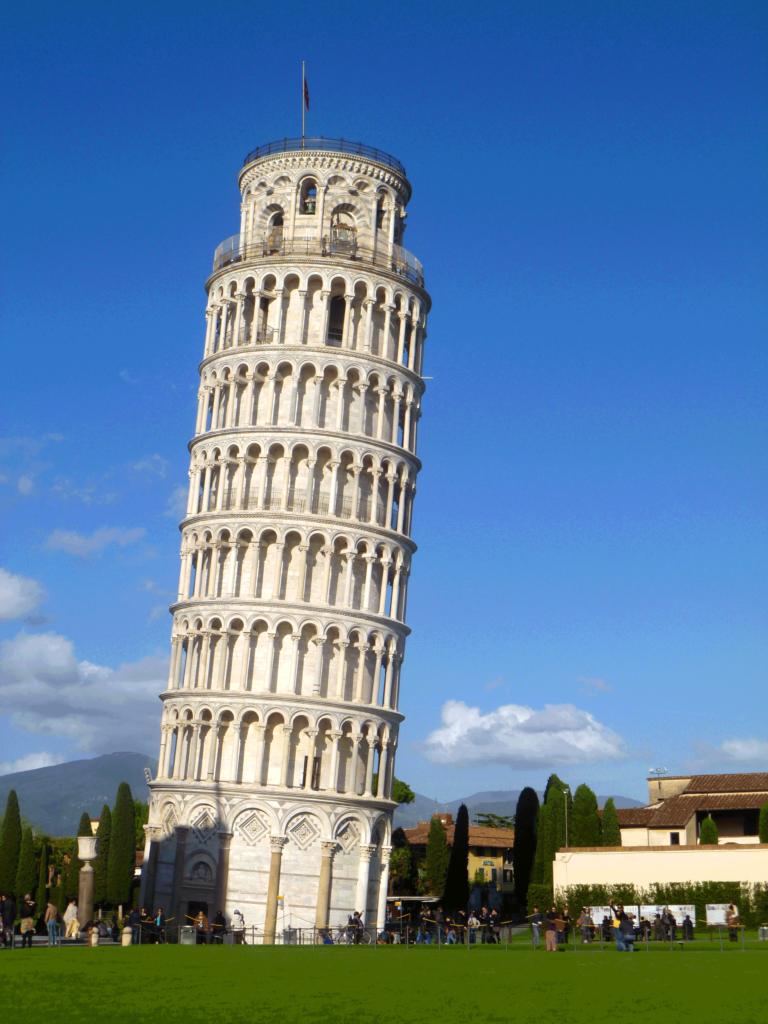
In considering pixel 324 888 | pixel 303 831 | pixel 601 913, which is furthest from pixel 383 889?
pixel 601 913

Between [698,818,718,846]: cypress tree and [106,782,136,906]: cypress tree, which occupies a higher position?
[698,818,718,846]: cypress tree

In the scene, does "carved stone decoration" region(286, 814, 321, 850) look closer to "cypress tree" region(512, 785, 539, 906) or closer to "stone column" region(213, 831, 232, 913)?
"stone column" region(213, 831, 232, 913)

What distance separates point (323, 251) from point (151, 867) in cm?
3435

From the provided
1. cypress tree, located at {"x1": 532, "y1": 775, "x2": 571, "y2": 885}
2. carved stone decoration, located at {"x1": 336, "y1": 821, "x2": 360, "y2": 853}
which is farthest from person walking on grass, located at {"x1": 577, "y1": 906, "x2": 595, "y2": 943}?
cypress tree, located at {"x1": 532, "y1": 775, "x2": 571, "y2": 885}

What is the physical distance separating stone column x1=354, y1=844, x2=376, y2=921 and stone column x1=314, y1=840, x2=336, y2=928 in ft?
5.77

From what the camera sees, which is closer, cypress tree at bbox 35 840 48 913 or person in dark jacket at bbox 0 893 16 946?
person in dark jacket at bbox 0 893 16 946

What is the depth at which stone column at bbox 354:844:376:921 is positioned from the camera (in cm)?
6031

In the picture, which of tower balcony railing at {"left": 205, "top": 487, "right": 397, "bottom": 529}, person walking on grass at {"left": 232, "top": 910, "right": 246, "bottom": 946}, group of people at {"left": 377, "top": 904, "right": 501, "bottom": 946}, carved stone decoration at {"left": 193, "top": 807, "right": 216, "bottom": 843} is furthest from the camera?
tower balcony railing at {"left": 205, "top": 487, "right": 397, "bottom": 529}

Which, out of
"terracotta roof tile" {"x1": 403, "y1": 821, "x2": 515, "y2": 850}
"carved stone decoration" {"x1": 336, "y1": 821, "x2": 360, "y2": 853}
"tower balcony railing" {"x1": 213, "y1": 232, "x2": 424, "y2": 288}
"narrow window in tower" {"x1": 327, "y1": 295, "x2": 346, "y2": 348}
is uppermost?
"tower balcony railing" {"x1": 213, "y1": 232, "x2": 424, "y2": 288}

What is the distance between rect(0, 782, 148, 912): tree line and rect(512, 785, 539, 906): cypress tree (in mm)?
26815

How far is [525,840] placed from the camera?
86688 millimetres

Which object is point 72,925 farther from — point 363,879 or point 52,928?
point 363,879

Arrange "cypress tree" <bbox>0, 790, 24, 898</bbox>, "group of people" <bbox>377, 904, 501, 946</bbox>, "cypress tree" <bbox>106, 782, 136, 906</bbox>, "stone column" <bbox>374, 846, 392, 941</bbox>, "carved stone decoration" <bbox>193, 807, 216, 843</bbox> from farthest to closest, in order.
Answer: "cypress tree" <bbox>0, 790, 24, 898</bbox>, "cypress tree" <bbox>106, 782, 136, 906</bbox>, "stone column" <bbox>374, 846, 392, 941</bbox>, "carved stone decoration" <bbox>193, 807, 216, 843</bbox>, "group of people" <bbox>377, 904, 501, 946</bbox>

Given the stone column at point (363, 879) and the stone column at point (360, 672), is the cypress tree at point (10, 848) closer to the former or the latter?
the stone column at point (363, 879)
